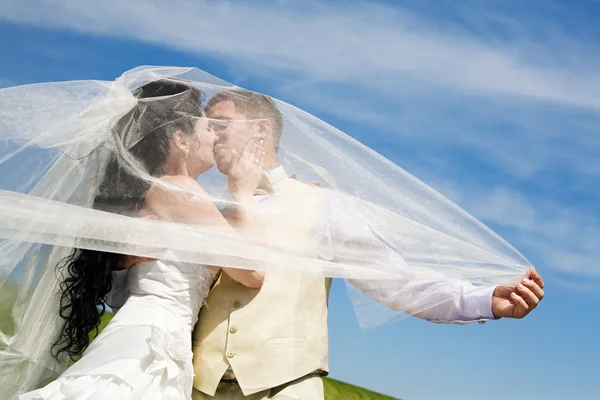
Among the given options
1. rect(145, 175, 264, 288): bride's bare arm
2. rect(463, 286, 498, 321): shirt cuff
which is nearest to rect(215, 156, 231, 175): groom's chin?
rect(145, 175, 264, 288): bride's bare arm

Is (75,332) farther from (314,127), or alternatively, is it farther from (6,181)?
(314,127)

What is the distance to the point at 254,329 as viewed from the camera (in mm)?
3373

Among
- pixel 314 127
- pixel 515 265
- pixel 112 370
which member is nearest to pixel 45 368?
pixel 112 370

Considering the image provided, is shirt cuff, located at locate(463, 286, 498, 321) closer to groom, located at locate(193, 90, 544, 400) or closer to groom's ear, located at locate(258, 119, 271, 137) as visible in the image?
groom, located at locate(193, 90, 544, 400)

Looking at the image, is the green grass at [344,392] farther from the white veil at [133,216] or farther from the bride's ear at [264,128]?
the bride's ear at [264,128]

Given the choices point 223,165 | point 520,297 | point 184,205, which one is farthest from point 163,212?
point 520,297

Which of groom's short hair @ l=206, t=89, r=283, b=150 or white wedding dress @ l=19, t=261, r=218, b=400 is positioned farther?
groom's short hair @ l=206, t=89, r=283, b=150

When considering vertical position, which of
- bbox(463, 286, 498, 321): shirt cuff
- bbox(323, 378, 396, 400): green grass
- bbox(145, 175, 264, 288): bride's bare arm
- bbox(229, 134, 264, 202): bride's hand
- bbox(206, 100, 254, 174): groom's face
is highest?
bbox(206, 100, 254, 174): groom's face

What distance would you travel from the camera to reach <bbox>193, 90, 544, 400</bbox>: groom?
336 centimetres

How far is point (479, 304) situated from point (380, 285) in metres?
0.42

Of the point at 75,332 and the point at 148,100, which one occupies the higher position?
the point at 148,100

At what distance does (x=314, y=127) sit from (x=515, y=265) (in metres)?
1.04

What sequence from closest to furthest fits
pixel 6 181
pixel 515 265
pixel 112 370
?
pixel 112 370 < pixel 6 181 < pixel 515 265

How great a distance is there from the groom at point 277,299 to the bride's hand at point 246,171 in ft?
0.08
